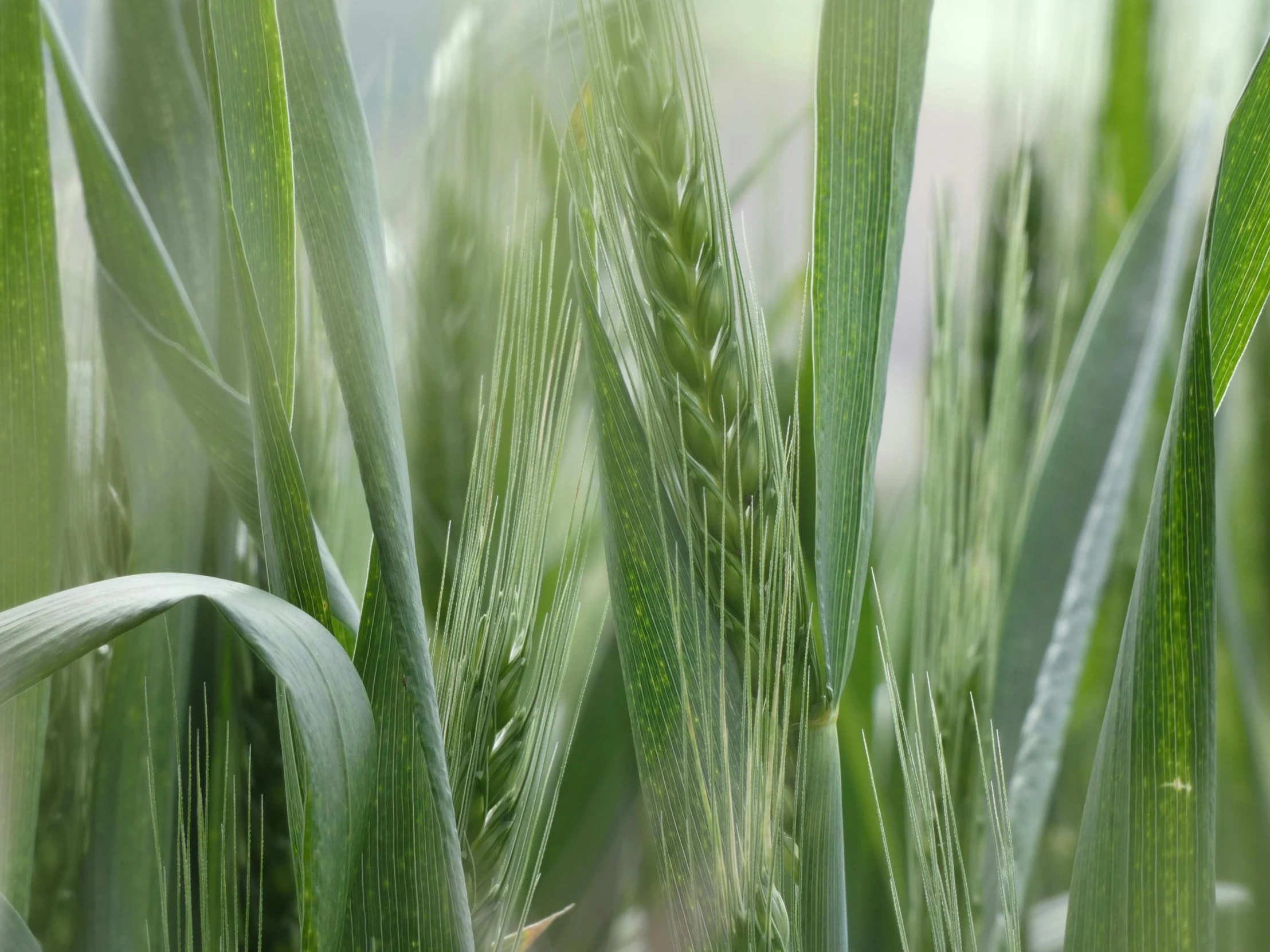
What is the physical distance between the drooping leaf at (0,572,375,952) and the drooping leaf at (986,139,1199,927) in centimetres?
29

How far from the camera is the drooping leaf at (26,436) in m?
0.25

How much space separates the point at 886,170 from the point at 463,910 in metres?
0.25

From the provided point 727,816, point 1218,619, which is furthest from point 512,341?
point 1218,619

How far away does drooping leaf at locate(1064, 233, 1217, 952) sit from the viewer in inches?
7.4

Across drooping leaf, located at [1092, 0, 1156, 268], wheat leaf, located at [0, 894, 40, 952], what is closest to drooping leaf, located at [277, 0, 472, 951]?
wheat leaf, located at [0, 894, 40, 952]

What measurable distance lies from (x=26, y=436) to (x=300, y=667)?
0.16 m

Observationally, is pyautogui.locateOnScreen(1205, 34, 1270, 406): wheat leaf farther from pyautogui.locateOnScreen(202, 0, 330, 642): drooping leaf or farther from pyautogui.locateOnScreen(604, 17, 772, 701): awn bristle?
pyautogui.locateOnScreen(202, 0, 330, 642): drooping leaf

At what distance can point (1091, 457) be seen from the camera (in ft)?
1.23

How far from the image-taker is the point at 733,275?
23cm

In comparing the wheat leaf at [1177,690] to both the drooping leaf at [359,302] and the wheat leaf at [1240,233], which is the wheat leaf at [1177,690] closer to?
the wheat leaf at [1240,233]

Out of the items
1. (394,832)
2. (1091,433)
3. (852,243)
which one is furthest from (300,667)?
(1091,433)

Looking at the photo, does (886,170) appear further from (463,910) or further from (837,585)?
(463,910)

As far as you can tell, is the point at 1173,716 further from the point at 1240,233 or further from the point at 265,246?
the point at 265,246

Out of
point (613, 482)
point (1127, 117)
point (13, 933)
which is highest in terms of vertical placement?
point (1127, 117)
